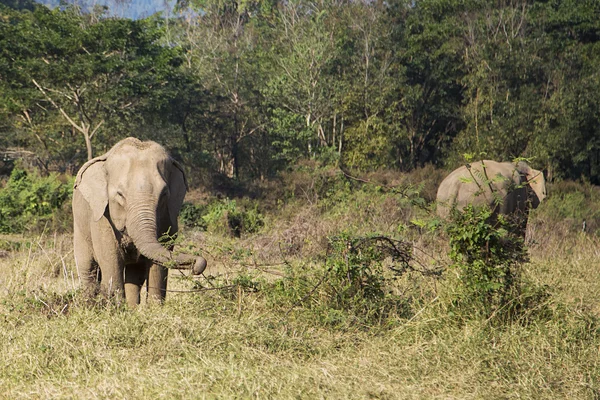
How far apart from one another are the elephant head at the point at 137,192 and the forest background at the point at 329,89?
16.2 m

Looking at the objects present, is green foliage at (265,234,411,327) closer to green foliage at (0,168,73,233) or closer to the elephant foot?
the elephant foot

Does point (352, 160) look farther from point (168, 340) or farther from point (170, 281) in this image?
point (168, 340)

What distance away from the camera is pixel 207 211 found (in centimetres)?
2209

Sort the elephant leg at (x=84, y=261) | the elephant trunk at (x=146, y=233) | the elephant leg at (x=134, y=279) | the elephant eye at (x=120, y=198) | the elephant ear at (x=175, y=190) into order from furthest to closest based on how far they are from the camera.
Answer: the elephant leg at (x=84, y=261), the elephant leg at (x=134, y=279), the elephant ear at (x=175, y=190), the elephant eye at (x=120, y=198), the elephant trunk at (x=146, y=233)

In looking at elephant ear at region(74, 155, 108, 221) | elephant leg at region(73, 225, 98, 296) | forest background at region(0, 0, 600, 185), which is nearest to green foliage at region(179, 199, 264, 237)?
forest background at region(0, 0, 600, 185)

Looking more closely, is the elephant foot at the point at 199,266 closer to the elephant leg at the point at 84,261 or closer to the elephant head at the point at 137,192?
the elephant head at the point at 137,192

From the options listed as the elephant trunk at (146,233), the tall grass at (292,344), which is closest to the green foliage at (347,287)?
the tall grass at (292,344)

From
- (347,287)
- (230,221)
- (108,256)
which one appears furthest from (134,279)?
(230,221)

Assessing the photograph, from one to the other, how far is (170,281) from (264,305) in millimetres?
2682

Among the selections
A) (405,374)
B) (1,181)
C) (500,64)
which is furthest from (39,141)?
(405,374)

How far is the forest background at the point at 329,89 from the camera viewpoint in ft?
79.1

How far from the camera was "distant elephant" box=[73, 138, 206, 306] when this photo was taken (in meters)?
7.14

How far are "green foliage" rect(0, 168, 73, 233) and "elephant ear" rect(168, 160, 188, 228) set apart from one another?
9.51 meters

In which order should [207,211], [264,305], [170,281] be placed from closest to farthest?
[264,305]
[170,281]
[207,211]
